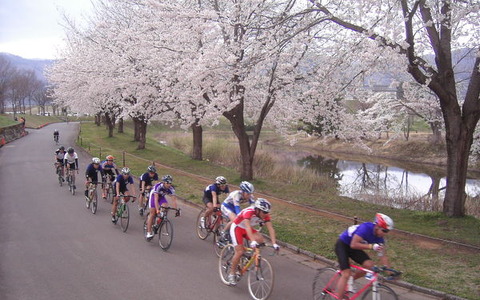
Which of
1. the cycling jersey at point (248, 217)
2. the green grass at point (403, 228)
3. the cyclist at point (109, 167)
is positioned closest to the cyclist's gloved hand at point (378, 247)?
the cycling jersey at point (248, 217)

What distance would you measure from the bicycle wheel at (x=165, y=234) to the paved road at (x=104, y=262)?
7.1 inches

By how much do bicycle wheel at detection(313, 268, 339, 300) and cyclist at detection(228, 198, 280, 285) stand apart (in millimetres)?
959

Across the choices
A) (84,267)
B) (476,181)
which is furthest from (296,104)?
(476,181)

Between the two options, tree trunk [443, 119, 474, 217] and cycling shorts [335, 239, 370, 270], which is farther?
tree trunk [443, 119, 474, 217]

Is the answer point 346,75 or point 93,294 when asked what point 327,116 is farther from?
point 93,294

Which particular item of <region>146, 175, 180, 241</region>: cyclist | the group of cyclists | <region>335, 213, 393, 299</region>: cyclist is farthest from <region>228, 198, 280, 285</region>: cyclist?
<region>146, 175, 180, 241</region>: cyclist

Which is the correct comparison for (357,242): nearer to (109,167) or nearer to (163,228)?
(163,228)

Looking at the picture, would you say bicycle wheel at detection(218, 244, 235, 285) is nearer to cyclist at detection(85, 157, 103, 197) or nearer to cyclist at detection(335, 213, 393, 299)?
cyclist at detection(335, 213, 393, 299)

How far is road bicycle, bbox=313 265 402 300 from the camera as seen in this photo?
5.64m

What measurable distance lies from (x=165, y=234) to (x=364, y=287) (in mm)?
5282

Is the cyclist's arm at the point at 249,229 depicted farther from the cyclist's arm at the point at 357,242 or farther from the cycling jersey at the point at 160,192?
the cycling jersey at the point at 160,192

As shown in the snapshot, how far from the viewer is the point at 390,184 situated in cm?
2766

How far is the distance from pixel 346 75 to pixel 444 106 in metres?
4.39

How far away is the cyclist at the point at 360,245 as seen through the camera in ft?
18.7
